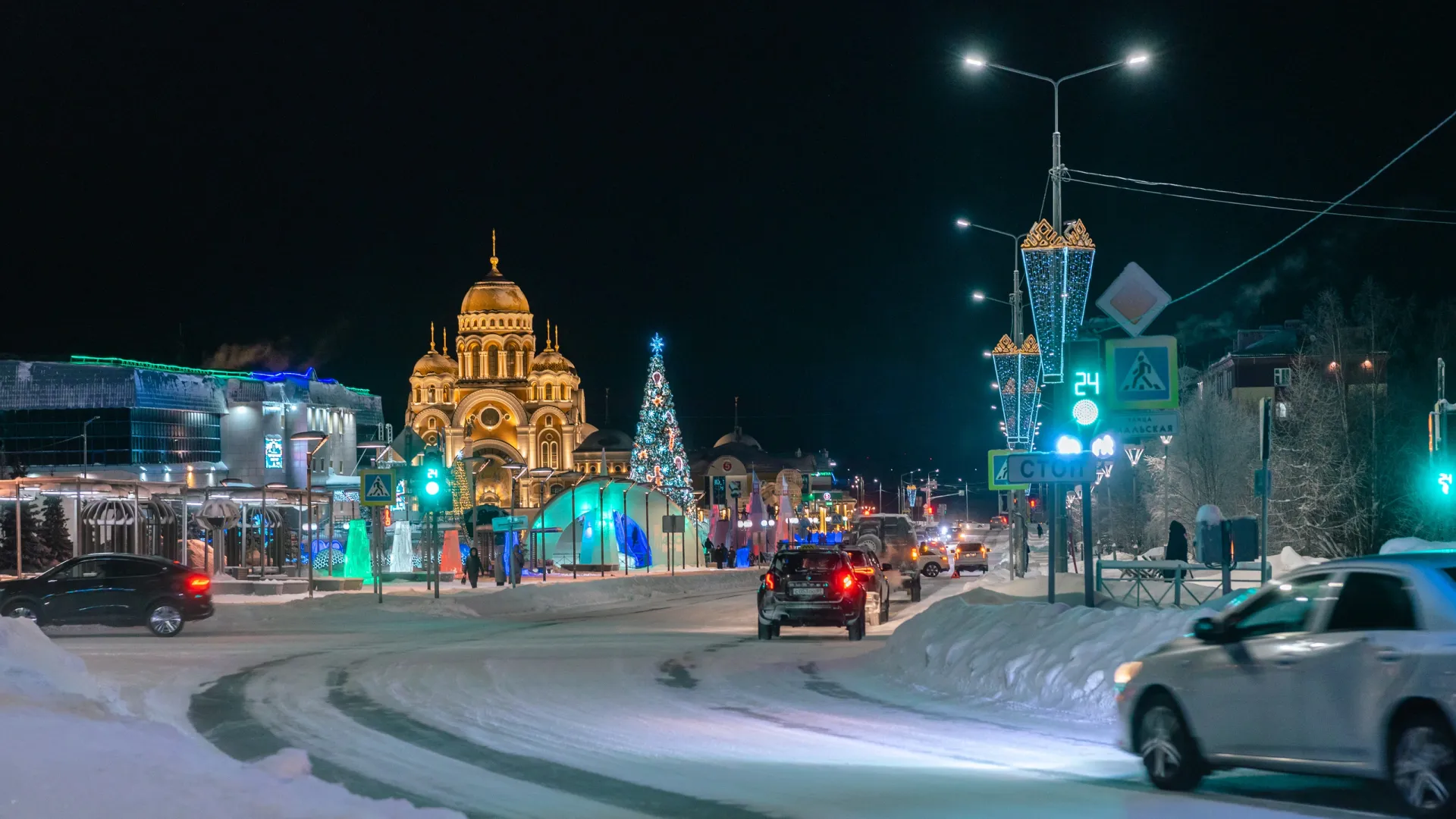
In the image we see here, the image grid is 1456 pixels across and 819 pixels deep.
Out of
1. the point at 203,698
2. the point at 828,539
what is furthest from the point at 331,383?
the point at 203,698

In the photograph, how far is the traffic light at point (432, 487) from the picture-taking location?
Result: 119 feet

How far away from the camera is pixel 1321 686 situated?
9.31 meters

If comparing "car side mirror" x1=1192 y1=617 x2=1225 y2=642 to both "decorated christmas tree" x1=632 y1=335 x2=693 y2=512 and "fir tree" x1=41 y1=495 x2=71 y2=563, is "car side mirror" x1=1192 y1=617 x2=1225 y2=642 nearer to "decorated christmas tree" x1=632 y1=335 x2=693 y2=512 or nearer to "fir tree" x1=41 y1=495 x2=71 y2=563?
"fir tree" x1=41 y1=495 x2=71 y2=563

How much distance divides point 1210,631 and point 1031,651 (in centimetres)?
671

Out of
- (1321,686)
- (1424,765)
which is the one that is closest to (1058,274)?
(1321,686)

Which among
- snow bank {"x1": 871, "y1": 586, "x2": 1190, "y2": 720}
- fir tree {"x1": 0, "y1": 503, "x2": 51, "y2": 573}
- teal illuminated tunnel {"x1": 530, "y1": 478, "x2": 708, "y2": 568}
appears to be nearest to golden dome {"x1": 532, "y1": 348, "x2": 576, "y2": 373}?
teal illuminated tunnel {"x1": 530, "y1": 478, "x2": 708, "y2": 568}

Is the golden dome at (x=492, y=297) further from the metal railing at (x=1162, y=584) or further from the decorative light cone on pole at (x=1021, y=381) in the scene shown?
the metal railing at (x=1162, y=584)

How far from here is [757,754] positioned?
12.1 m

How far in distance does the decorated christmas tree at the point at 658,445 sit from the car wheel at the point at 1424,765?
9748cm

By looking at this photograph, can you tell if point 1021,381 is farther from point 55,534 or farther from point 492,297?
point 492,297

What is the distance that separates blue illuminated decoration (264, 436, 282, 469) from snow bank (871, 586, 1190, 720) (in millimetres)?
98361

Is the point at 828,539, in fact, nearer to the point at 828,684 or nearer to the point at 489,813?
the point at 828,684

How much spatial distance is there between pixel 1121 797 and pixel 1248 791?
87 cm

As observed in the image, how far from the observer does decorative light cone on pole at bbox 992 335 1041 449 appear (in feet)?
137
